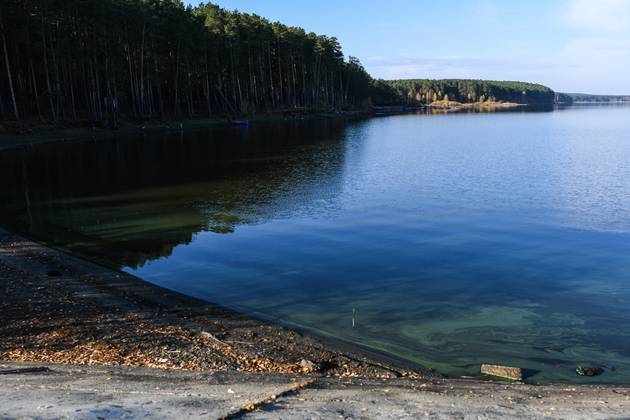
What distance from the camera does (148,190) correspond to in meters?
32.0

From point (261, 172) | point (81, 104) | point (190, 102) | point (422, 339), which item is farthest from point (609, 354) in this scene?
point (190, 102)

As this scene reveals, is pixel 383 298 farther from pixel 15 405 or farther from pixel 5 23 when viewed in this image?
pixel 5 23

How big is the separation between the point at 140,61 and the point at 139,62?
0.30 m

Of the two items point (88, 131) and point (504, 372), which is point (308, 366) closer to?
point (504, 372)

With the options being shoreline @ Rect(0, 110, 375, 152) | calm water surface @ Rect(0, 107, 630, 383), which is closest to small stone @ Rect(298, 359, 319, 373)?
calm water surface @ Rect(0, 107, 630, 383)

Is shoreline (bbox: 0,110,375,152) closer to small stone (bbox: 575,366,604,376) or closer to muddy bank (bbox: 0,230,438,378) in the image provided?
muddy bank (bbox: 0,230,438,378)

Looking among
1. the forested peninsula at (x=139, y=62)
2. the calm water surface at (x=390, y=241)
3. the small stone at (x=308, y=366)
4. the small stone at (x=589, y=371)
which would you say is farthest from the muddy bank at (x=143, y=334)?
the forested peninsula at (x=139, y=62)

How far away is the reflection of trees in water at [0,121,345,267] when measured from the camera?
21.7 meters

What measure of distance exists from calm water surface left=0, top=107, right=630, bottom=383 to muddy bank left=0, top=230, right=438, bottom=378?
1.18 metres

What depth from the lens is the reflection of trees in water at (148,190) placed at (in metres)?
21.7

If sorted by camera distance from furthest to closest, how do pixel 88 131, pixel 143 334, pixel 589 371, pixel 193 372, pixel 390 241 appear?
pixel 88 131 < pixel 390 241 < pixel 143 334 < pixel 589 371 < pixel 193 372

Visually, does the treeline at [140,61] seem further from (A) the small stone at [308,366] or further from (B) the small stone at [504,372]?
(B) the small stone at [504,372]

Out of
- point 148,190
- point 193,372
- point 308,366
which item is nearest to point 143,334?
point 193,372

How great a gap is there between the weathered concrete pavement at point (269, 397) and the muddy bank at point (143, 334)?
2.10 ft
